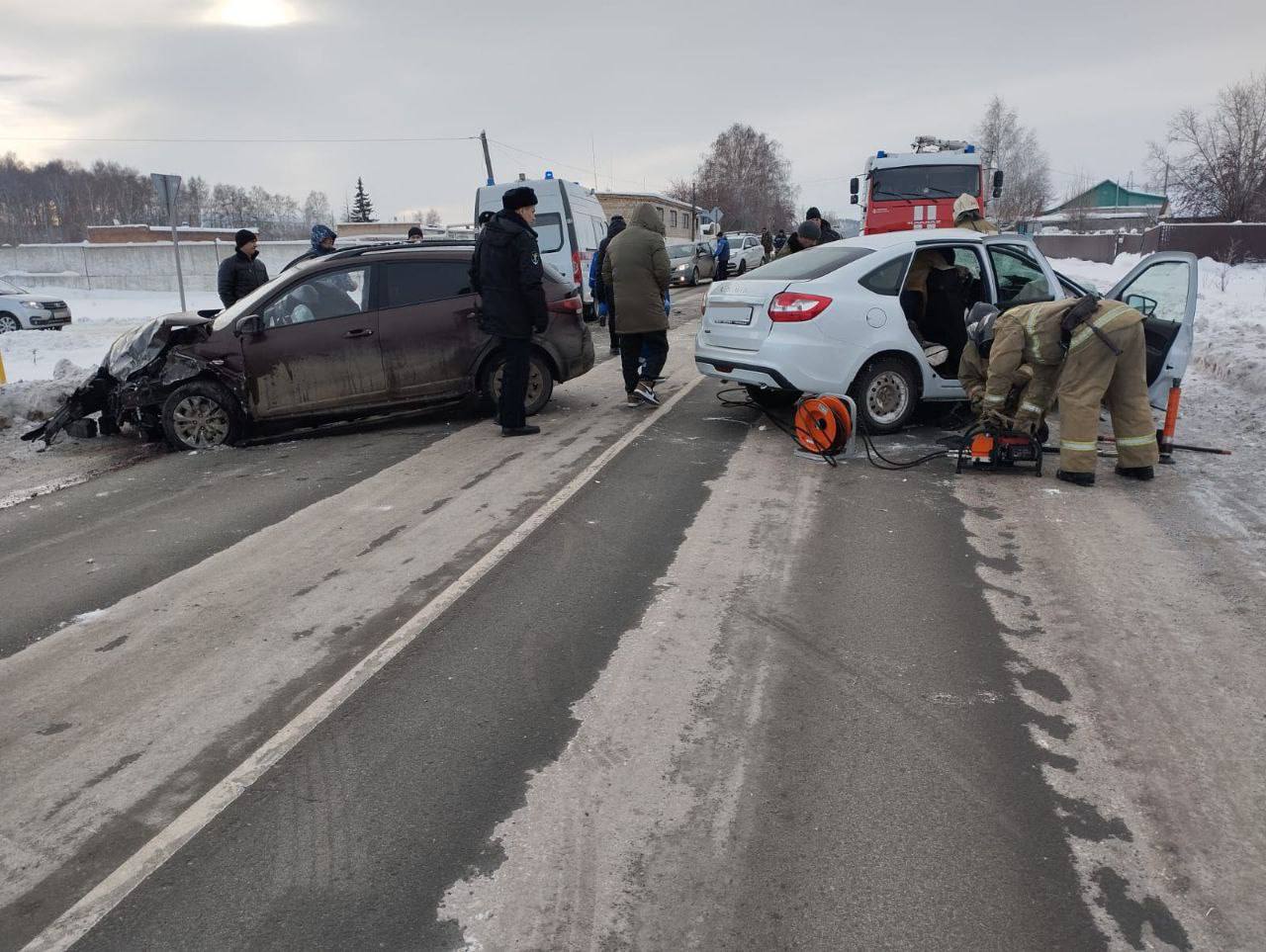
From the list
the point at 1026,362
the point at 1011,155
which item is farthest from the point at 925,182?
the point at 1011,155

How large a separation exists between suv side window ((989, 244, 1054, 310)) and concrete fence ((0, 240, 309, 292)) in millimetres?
32381

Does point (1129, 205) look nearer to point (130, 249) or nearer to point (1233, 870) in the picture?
point (130, 249)

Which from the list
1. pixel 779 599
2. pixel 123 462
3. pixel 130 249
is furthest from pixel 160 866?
pixel 130 249

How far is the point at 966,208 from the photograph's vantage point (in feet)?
31.3

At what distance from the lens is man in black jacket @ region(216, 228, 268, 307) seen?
33.5 ft

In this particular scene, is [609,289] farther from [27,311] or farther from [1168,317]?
[27,311]

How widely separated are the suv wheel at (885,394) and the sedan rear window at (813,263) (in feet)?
2.96

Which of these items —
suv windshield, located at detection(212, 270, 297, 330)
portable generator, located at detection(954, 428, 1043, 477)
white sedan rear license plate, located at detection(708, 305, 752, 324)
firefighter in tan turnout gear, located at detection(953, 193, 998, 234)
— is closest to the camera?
portable generator, located at detection(954, 428, 1043, 477)

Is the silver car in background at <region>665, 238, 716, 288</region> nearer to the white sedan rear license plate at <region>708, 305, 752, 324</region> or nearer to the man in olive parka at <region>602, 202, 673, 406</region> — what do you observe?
the man in olive parka at <region>602, 202, 673, 406</region>

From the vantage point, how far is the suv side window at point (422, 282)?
29.0ft

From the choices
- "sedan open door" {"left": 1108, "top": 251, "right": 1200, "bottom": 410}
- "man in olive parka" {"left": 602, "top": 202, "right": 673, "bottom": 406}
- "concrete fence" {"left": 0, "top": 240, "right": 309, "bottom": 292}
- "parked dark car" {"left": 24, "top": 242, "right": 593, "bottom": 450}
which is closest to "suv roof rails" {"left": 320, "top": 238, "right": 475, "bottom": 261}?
"parked dark car" {"left": 24, "top": 242, "right": 593, "bottom": 450}

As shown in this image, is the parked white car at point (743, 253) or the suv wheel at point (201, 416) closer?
the suv wheel at point (201, 416)

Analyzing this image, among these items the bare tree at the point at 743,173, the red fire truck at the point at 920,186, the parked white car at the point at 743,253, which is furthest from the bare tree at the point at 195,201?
the red fire truck at the point at 920,186

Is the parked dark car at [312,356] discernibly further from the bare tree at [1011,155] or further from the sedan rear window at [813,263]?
the bare tree at [1011,155]
